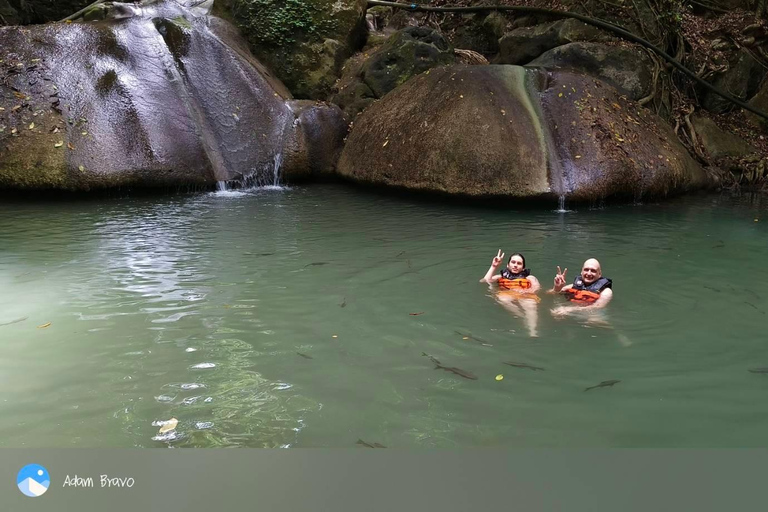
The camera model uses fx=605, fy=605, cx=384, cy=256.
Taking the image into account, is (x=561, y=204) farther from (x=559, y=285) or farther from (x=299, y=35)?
(x=299, y=35)

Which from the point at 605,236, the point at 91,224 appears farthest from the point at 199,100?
the point at 605,236

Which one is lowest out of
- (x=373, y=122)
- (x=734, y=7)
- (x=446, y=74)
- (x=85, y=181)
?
(x=85, y=181)

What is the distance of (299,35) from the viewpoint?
13.8m

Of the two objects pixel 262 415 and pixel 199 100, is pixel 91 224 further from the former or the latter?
pixel 262 415

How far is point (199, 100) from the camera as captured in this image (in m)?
11.8

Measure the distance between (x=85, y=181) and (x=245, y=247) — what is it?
175 inches

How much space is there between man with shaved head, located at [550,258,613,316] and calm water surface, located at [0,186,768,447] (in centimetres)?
17

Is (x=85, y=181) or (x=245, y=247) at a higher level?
(x=85, y=181)

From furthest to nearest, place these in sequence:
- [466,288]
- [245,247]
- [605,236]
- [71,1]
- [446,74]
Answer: [71,1], [446,74], [605,236], [245,247], [466,288]

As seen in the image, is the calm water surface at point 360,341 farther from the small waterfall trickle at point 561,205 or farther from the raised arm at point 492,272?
the small waterfall trickle at point 561,205

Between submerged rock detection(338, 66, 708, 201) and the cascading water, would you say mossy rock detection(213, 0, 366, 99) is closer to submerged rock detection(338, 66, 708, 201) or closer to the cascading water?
submerged rock detection(338, 66, 708, 201)

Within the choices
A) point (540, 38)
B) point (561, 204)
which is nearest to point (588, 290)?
point (561, 204)

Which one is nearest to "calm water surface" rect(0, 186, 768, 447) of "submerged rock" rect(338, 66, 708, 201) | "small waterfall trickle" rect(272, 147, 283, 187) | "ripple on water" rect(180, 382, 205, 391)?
"ripple on water" rect(180, 382, 205, 391)

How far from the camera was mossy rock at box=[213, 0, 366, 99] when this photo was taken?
44.8ft
